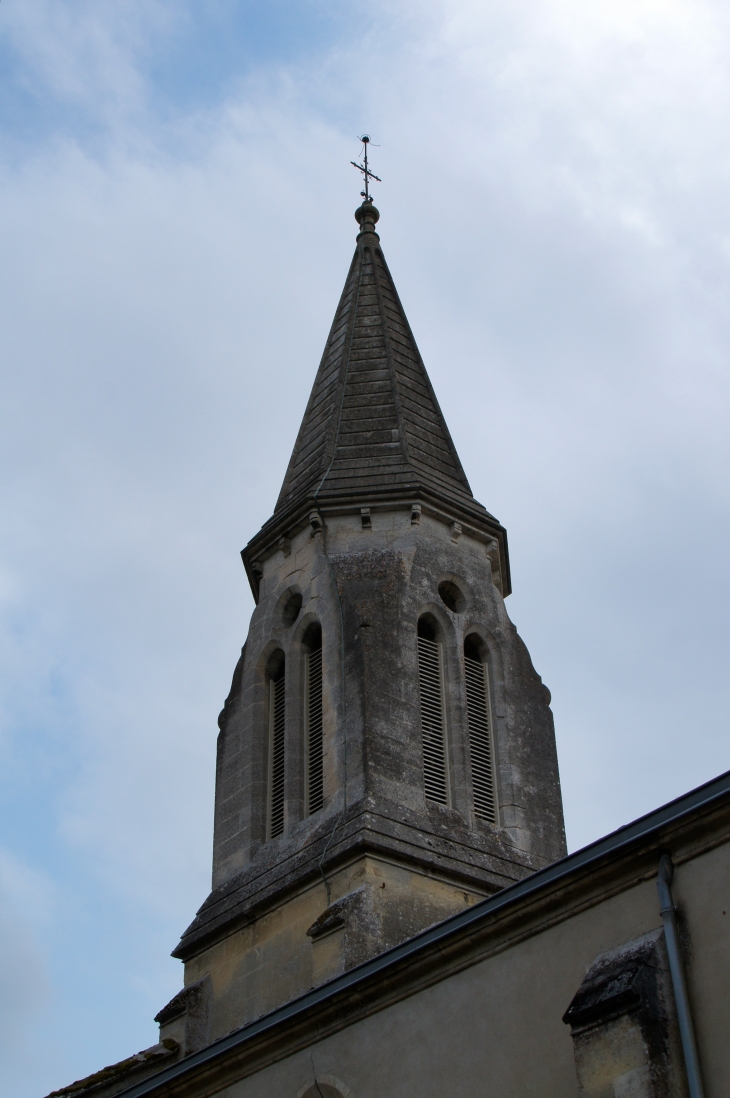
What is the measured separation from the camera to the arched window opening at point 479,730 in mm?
21078

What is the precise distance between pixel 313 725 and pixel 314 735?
19cm

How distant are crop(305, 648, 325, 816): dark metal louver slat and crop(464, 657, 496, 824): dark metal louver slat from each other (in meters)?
2.10

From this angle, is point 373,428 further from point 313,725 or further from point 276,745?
point 276,745

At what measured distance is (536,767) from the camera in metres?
21.8

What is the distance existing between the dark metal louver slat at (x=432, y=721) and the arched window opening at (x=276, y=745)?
2207 mm

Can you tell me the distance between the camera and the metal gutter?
11.5 metres

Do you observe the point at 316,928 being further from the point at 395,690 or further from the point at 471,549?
the point at 471,549

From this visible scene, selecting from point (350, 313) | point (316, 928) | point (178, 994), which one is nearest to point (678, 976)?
point (316, 928)

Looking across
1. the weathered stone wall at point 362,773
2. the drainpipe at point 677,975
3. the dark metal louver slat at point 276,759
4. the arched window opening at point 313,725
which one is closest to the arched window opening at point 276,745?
the dark metal louver slat at point 276,759

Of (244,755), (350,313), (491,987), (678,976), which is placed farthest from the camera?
(350,313)

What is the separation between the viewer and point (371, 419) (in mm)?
25203

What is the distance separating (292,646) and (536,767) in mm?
3986

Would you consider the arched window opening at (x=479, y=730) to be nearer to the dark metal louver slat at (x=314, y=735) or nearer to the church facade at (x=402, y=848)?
the church facade at (x=402, y=848)

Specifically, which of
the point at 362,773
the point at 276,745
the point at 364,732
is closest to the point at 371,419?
the point at 276,745
